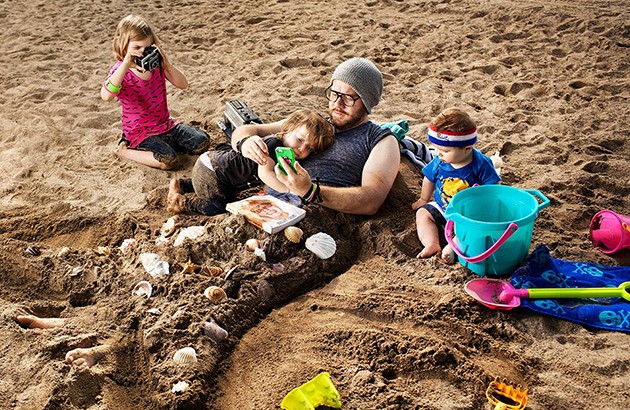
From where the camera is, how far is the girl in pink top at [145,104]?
421 centimetres

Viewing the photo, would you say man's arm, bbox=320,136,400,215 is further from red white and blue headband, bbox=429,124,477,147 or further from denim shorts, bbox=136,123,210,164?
denim shorts, bbox=136,123,210,164

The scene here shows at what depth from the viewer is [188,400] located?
2.53m

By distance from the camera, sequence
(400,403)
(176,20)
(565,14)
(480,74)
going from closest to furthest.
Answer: (400,403) → (480,74) → (565,14) → (176,20)

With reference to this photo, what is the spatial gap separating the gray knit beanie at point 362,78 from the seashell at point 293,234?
891mm

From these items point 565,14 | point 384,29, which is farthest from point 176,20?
point 565,14

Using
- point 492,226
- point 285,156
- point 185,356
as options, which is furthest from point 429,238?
point 185,356

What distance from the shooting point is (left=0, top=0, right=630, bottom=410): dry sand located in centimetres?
262

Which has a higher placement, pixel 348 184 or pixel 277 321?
pixel 348 184

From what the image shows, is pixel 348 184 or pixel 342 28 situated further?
pixel 342 28

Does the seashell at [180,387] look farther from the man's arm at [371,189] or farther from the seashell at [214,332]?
the man's arm at [371,189]

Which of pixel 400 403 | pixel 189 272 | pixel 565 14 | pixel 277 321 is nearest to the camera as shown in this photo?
pixel 400 403

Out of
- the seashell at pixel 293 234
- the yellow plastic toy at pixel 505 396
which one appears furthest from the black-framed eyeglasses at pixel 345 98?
the yellow plastic toy at pixel 505 396

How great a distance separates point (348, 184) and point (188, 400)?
5.24ft

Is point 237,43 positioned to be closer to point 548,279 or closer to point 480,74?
point 480,74
